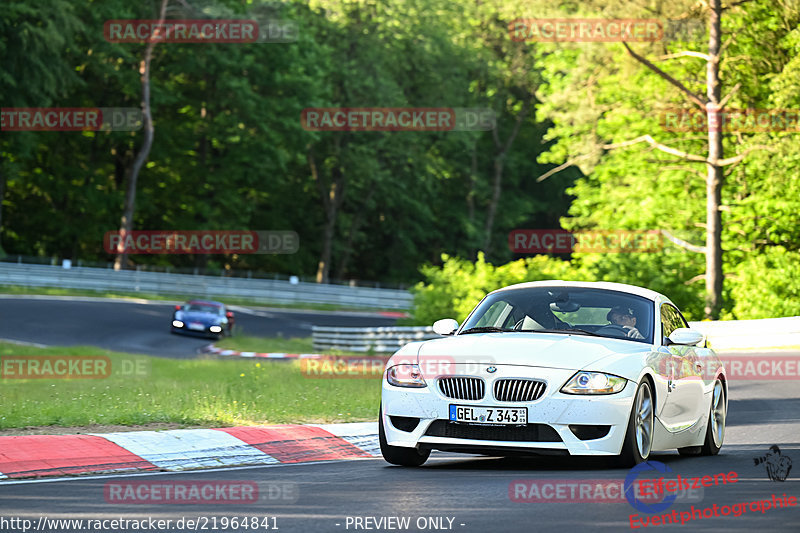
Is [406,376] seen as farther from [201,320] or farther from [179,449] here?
[201,320]

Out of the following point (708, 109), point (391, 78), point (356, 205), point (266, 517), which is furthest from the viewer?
point (356, 205)

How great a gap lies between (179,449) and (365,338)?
2924 cm

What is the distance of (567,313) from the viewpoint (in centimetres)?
1112

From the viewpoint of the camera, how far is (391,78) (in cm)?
7250

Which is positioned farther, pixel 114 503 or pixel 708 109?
pixel 708 109

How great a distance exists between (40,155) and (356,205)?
20211mm

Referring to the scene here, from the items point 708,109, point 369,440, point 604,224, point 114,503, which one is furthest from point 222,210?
point 114,503

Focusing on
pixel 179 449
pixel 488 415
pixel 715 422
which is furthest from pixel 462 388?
pixel 715 422

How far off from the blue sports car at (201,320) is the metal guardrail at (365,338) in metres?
3.33

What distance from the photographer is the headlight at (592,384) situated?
9.52 m

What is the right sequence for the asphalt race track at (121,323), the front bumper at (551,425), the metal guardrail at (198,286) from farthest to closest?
the metal guardrail at (198,286) → the asphalt race track at (121,323) → the front bumper at (551,425)

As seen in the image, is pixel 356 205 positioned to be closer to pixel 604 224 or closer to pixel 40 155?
pixel 40 155

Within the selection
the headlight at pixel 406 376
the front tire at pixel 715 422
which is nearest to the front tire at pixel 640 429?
the headlight at pixel 406 376

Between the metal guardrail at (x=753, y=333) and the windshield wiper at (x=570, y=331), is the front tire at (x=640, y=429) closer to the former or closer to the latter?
the windshield wiper at (x=570, y=331)
